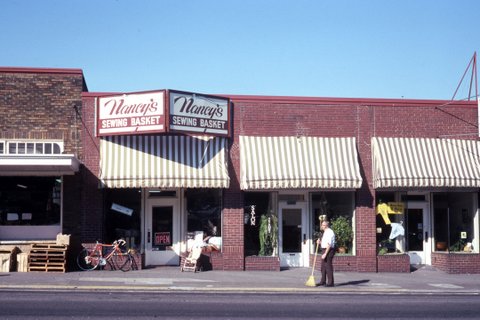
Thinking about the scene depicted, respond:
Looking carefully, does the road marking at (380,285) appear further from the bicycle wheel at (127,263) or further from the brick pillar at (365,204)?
the bicycle wheel at (127,263)

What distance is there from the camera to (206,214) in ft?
65.7

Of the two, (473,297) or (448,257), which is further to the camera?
(448,257)

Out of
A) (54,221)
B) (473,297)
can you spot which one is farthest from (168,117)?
(473,297)

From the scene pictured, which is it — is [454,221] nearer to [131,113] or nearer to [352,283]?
[352,283]

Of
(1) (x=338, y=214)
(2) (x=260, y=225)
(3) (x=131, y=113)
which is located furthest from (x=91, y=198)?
(1) (x=338, y=214)

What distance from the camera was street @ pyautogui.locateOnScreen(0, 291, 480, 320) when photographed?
11219 millimetres

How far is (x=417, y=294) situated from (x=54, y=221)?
10.9 meters

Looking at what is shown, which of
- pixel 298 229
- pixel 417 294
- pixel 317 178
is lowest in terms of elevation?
pixel 417 294

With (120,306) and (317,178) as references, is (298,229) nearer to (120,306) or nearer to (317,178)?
(317,178)

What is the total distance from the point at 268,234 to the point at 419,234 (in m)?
5.49

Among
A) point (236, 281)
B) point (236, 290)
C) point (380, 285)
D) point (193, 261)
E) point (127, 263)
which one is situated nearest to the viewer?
point (236, 290)

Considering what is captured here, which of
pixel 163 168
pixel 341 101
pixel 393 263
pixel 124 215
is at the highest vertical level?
pixel 341 101

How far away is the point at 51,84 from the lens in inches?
754

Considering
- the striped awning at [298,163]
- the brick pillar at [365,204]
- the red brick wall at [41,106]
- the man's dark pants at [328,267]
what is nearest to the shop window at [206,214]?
the striped awning at [298,163]
